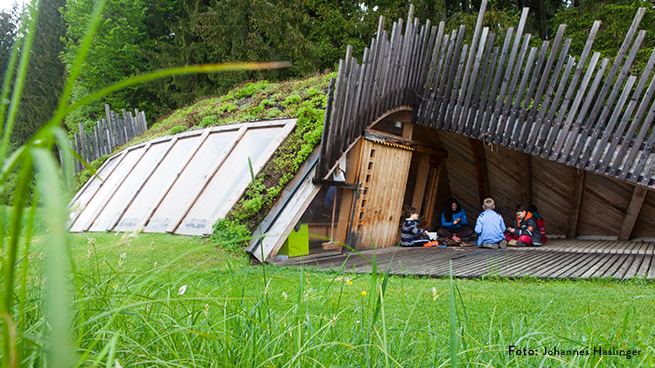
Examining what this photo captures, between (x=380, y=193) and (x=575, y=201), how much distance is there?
17.8ft

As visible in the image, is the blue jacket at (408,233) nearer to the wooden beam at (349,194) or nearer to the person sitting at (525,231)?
the wooden beam at (349,194)

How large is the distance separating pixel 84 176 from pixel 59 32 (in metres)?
24.0

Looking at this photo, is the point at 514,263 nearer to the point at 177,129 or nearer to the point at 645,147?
the point at 645,147

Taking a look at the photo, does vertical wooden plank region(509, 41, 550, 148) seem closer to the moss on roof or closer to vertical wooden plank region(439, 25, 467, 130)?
vertical wooden plank region(439, 25, 467, 130)

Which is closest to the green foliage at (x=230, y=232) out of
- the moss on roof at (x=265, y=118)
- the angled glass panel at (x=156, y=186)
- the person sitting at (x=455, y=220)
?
the moss on roof at (x=265, y=118)

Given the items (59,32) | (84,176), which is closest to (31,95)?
(59,32)

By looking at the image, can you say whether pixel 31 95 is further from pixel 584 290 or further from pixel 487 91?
pixel 584 290

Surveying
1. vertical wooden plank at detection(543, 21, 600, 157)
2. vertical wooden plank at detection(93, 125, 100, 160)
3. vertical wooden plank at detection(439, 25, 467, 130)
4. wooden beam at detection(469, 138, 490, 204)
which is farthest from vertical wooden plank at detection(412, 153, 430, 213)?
vertical wooden plank at detection(93, 125, 100, 160)

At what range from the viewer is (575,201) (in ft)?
36.5

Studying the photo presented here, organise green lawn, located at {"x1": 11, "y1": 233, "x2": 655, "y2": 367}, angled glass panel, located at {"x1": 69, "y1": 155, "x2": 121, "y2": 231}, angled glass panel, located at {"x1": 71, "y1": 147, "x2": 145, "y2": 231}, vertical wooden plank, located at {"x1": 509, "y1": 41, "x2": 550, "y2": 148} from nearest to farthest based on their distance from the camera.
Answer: green lawn, located at {"x1": 11, "y1": 233, "x2": 655, "y2": 367} < vertical wooden plank, located at {"x1": 509, "y1": 41, "x2": 550, "y2": 148} < angled glass panel, located at {"x1": 71, "y1": 147, "x2": 145, "y2": 231} < angled glass panel, located at {"x1": 69, "y1": 155, "x2": 121, "y2": 231}

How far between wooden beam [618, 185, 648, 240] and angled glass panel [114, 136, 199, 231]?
9.33 meters

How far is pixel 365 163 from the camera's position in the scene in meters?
8.53

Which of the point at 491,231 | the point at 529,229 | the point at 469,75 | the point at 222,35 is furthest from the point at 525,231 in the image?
the point at 222,35

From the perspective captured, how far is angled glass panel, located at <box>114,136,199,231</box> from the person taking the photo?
895 centimetres
